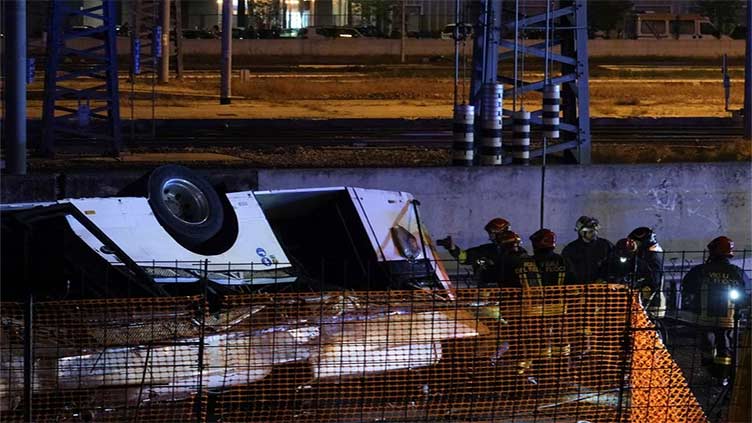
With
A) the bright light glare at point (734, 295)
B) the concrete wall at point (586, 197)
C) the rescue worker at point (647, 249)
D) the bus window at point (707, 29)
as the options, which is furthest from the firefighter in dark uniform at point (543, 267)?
the bus window at point (707, 29)

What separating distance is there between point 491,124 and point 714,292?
7.07 m

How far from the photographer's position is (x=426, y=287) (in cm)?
1164

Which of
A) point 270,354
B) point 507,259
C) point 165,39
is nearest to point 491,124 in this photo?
point 507,259

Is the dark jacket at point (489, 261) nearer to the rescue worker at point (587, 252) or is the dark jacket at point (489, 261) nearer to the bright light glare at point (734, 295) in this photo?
the rescue worker at point (587, 252)

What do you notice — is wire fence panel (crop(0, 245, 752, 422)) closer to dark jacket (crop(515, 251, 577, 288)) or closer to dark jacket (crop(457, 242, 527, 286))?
dark jacket (crop(515, 251, 577, 288))

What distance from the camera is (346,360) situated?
30.3 feet

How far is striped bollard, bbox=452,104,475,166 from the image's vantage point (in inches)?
680

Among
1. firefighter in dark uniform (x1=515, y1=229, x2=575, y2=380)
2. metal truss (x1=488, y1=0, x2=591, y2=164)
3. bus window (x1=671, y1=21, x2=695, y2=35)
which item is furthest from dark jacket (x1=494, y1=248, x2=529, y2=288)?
bus window (x1=671, y1=21, x2=695, y2=35)

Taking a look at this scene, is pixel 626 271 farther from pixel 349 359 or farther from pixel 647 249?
pixel 349 359

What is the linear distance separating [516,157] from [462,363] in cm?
861

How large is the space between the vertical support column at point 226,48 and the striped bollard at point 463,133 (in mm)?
18371

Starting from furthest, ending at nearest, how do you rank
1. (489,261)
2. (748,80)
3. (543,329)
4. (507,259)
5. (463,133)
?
1. (748,80)
2. (463,133)
3. (489,261)
4. (507,259)
5. (543,329)

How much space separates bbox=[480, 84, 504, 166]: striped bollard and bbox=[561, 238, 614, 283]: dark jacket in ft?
16.6

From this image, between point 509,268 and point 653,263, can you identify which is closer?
point 509,268
